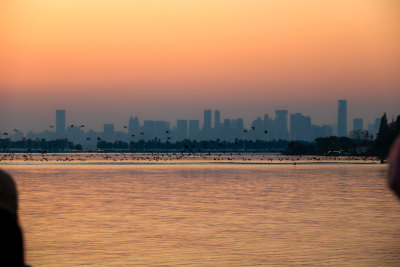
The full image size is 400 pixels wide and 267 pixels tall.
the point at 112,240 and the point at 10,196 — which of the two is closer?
the point at 10,196

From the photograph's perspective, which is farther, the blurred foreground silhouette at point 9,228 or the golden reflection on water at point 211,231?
the golden reflection on water at point 211,231

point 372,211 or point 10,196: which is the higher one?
point 10,196

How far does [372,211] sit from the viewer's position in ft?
169

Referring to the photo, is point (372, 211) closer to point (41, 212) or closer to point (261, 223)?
point (261, 223)

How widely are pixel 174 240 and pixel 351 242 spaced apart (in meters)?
8.38

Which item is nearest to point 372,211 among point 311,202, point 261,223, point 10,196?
point 311,202

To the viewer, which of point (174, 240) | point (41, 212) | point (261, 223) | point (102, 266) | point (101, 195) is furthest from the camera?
point (101, 195)

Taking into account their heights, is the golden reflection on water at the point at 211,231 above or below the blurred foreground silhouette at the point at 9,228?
below

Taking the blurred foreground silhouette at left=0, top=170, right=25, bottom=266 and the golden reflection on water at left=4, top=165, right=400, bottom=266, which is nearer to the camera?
the blurred foreground silhouette at left=0, top=170, right=25, bottom=266

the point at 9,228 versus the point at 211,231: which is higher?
the point at 9,228

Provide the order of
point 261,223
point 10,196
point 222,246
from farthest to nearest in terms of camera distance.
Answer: point 261,223
point 222,246
point 10,196

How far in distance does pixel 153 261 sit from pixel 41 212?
24.8 m

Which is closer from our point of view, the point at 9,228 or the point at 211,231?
the point at 9,228

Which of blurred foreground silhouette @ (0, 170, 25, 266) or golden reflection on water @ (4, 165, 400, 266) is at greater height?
blurred foreground silhouette @ (0, 170, 25, 266)
